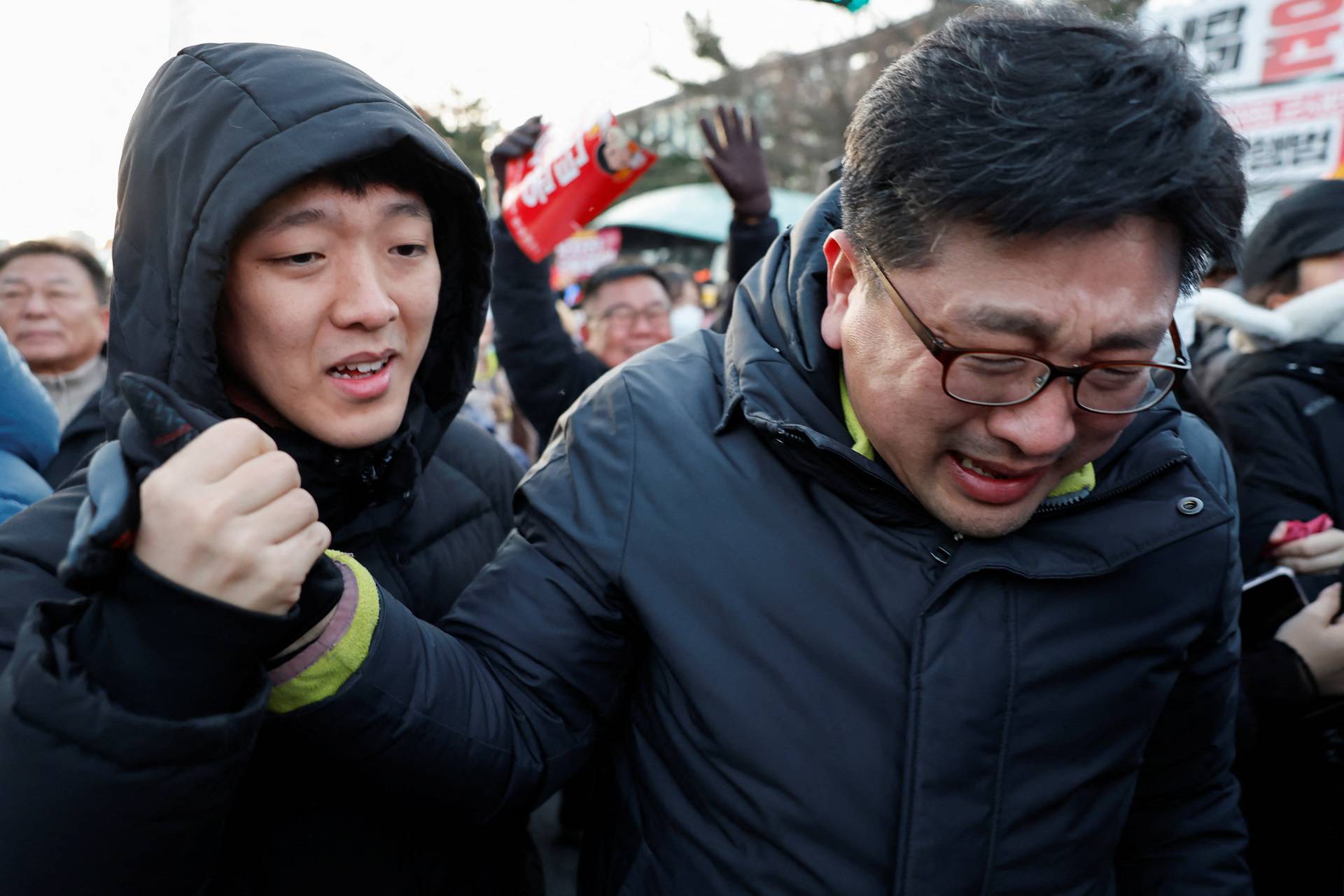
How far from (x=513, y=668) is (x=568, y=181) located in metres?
1.82

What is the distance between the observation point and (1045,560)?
1.35 metres

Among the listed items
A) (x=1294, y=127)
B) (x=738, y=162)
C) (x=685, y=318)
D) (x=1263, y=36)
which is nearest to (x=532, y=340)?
(x=738, y=162)

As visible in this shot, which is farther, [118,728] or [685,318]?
[685,318]

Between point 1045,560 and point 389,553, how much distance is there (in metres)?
1.01

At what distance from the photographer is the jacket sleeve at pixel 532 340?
3139 mm

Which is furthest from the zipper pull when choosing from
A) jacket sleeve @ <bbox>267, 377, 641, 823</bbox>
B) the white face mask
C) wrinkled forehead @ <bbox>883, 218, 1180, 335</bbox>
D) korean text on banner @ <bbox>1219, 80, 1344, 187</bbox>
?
korean text on banner @ <bbox>1219, 80, 1344, 187</bbox>

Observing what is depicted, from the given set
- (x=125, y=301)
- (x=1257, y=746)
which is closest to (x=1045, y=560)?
(x=125, y=301)

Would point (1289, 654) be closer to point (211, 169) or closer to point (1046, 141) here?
point (1046, 141)

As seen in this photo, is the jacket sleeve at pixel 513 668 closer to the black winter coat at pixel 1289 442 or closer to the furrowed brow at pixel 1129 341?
the furrowed brow at pixel 1129 341

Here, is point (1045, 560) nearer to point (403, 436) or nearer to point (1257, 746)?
point (403, 436)

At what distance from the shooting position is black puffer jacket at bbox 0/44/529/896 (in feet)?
3.00

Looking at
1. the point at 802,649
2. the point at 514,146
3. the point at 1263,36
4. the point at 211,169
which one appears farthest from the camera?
the point at 1263,36

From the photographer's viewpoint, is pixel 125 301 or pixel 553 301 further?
pixel 553 301

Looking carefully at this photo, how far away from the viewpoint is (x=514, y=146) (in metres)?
3.14
